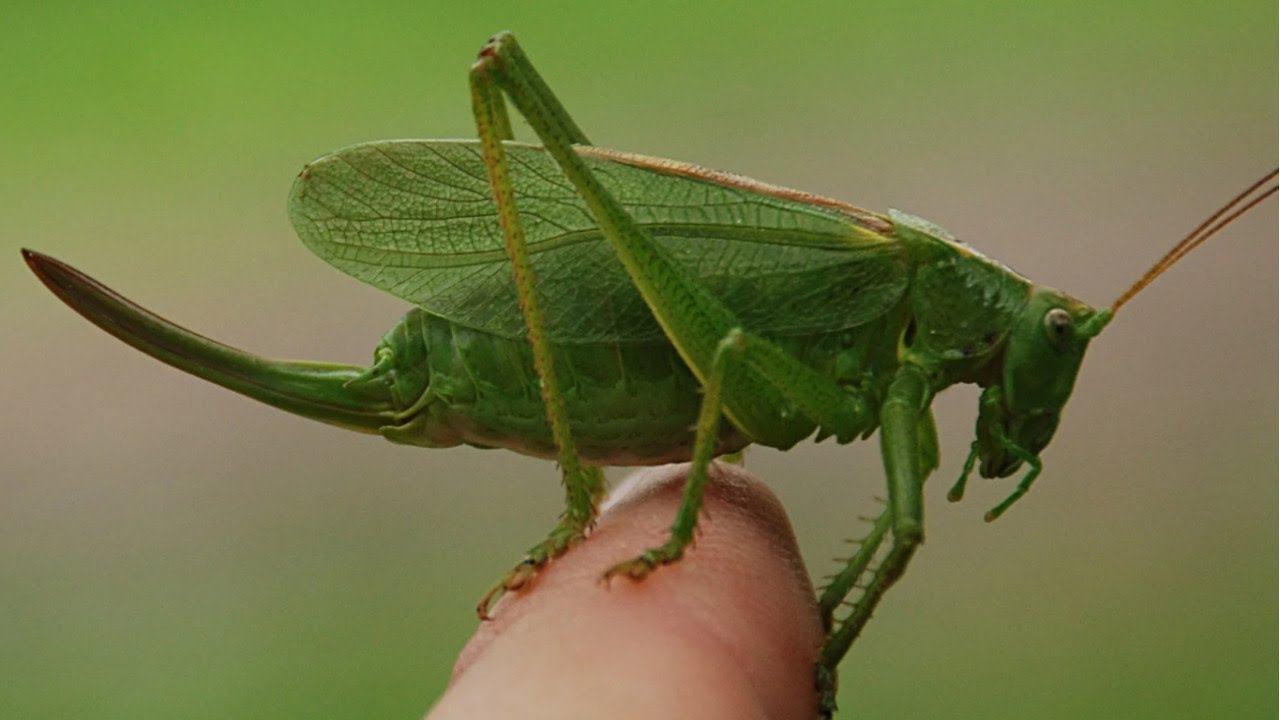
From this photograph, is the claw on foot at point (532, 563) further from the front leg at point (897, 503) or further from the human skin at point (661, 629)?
the front leg at point (897, 503)

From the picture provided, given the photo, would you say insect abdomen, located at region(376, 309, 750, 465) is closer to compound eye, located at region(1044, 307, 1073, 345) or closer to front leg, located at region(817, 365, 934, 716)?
front leg, located at region(817, 365, 934, 716)

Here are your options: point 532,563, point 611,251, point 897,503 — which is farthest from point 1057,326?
point 532,563

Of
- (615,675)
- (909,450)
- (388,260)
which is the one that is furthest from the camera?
(388,260)

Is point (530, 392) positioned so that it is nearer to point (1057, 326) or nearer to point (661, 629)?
point (661, 629)

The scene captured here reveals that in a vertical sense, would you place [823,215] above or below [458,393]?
above

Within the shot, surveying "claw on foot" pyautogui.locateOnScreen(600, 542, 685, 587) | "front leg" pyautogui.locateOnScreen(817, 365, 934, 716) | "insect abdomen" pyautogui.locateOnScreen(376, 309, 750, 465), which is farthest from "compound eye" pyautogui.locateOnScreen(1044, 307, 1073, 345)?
"claw on foot" pyautogui.locateOnScreen(600, 542, 685, 587)

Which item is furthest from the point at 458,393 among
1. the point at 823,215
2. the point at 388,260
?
the point at 823,215

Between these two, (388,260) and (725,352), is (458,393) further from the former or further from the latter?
(725,352)

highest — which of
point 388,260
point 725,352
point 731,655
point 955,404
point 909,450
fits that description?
point 388,260

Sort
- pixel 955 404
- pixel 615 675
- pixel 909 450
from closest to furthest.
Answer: pixel 615 675
pixel 909 450
pixel 955 404
